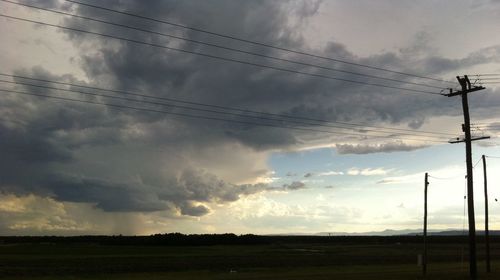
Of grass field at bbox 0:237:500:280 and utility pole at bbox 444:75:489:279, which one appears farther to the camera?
grass field at bbox 0:237:500:280

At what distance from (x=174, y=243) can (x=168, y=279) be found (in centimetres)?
15569

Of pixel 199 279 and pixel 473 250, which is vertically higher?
pixel 473 250

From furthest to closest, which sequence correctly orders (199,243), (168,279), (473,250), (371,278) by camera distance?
1. (199,243)
2. (168,279)
3. (371,278)
4. (473,250)

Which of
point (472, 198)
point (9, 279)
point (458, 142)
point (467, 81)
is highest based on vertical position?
point (467, 81)

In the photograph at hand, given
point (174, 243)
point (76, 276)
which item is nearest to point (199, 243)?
point (174, 243)

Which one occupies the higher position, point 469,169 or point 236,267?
point 469,169

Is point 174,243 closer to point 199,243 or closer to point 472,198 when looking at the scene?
point 199,243

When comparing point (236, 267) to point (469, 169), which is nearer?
point (469, 169)

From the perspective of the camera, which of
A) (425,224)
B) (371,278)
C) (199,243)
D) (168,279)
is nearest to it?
(371,278)

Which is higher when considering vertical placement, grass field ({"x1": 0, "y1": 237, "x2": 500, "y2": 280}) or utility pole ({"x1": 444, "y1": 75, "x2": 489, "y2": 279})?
utility pole ({"x1": 444, "y1": 75, "x2": 489, "y2": 279})

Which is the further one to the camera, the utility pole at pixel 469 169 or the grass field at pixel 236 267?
the grass field at pixel 236 267

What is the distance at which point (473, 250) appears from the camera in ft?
133

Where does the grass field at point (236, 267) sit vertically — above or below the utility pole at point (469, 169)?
below

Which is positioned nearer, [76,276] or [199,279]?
[199,279]
